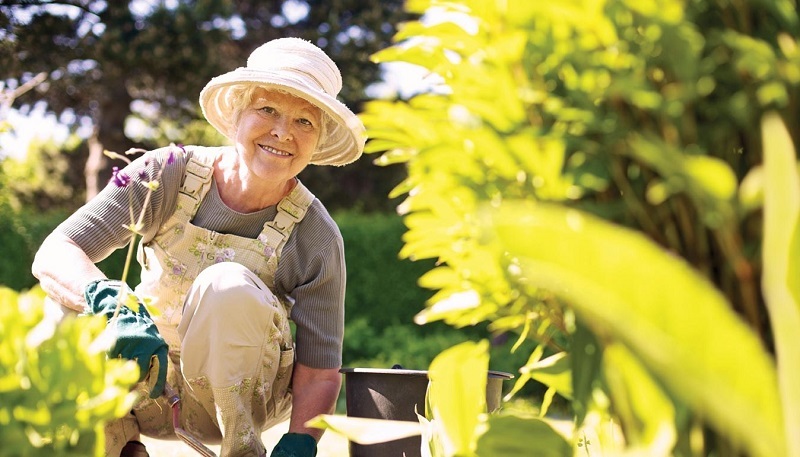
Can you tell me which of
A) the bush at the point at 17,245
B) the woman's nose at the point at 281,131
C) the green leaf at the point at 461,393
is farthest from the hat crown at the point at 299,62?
the bush at the point at 17,245

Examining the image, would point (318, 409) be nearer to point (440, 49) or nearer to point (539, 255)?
point (440, 49)

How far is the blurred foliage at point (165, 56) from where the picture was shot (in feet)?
37.7

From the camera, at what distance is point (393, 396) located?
2.40 m

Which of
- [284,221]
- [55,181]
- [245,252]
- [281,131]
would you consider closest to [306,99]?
[281,131]

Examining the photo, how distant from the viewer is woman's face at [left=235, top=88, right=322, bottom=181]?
2.67 metres

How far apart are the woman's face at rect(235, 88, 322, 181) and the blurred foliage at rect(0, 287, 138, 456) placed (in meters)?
1.51

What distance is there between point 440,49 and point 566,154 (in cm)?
23

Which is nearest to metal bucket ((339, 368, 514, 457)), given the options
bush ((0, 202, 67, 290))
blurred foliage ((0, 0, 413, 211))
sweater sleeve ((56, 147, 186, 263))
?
sweater sleeve ((56, 147, 186, 263))

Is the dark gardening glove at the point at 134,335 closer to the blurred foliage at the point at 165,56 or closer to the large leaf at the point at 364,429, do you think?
the large leaf at the point at 364,429

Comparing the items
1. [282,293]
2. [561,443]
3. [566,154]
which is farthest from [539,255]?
[282,293]

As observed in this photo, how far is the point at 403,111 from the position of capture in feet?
3.56

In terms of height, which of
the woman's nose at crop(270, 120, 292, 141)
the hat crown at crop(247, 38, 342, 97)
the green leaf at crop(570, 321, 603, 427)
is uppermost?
the green leaf at crop(570, 321, 603, 427)

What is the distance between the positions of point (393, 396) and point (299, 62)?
1.11m

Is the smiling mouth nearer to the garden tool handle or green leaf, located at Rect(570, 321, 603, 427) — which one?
the garden tool handle
